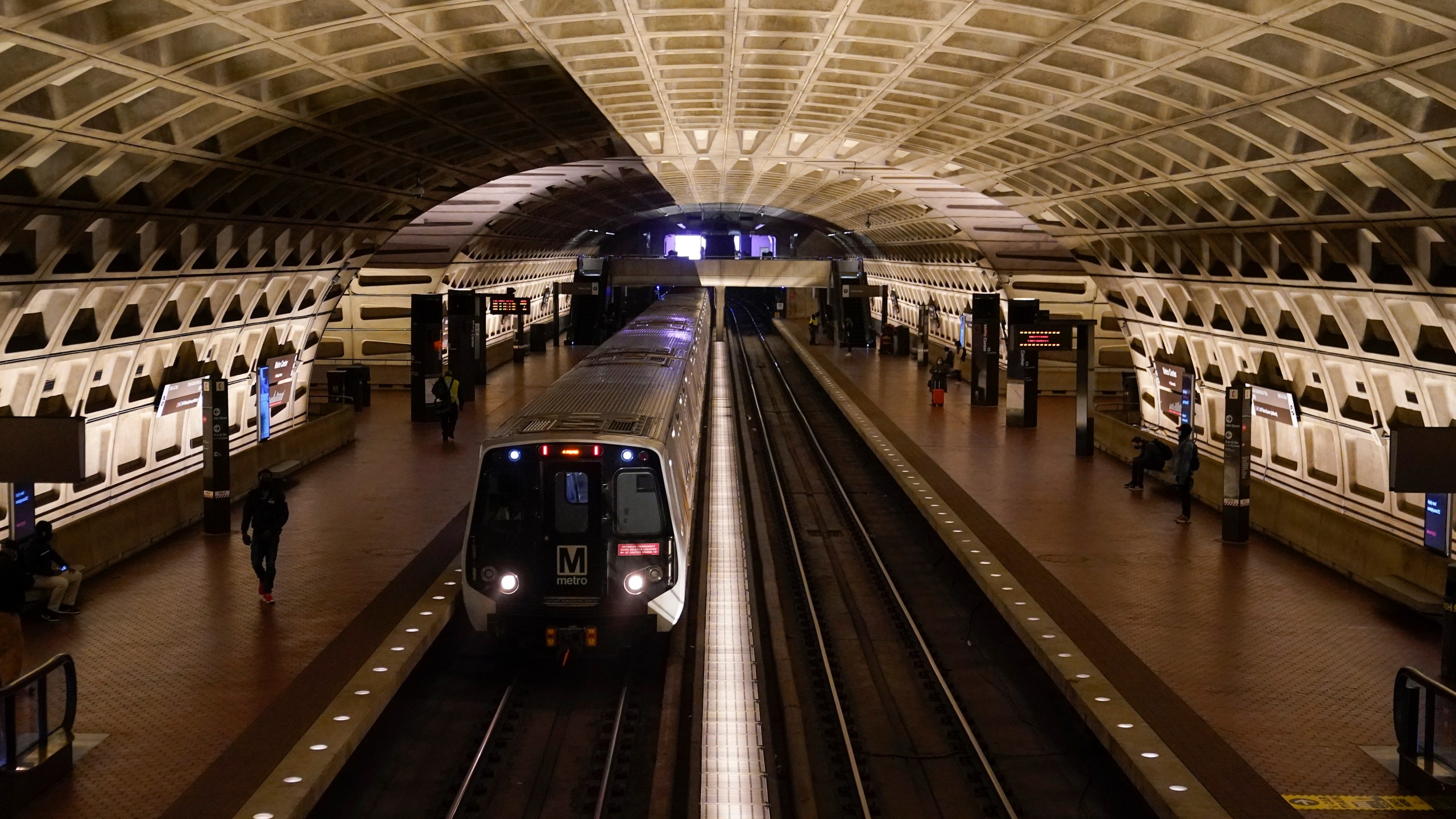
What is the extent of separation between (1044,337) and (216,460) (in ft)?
51.2

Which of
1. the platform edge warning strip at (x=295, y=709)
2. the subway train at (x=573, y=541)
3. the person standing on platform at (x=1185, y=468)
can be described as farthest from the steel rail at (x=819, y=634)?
the person standing on platform at (x=1185, y=468)

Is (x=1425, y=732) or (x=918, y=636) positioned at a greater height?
(x=1425, y=732)

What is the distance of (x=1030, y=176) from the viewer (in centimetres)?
2172

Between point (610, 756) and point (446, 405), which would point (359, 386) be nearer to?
point (446, 405)

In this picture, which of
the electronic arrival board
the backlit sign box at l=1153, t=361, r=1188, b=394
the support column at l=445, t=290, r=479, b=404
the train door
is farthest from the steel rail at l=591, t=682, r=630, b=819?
the support column at l=445, t=290, r=479, b=404

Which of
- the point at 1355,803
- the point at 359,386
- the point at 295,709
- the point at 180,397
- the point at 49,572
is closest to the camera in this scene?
the point at 1355,803

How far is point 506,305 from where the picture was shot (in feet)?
118

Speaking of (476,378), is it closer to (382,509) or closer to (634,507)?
(382,509)

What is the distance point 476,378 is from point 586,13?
77.3 ft

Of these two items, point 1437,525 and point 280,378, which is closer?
point 1437,525

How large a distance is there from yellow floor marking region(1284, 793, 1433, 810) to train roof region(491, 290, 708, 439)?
619cm

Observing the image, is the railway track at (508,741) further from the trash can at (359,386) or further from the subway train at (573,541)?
the trash can at (359,386)

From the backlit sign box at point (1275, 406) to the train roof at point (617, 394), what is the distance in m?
8.81

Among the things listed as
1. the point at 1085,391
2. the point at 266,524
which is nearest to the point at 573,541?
the point at 266,524
